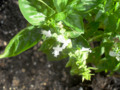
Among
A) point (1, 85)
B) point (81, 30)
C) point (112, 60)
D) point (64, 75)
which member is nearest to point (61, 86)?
point (64, 75)

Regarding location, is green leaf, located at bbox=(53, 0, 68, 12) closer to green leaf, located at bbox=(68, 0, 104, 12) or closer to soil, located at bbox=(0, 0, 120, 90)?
green leaf, located at bbox=(68, 0, 104, 12)

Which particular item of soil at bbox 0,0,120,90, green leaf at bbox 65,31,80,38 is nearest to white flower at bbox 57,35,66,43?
green leaf at bbox 65,31,80,38

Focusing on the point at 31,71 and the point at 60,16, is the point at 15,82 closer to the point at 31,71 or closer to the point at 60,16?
the point at 31,71

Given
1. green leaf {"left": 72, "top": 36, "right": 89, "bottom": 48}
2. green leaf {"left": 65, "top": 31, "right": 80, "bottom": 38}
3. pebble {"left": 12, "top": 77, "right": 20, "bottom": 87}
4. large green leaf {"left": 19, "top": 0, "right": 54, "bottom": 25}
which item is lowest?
pebble {"left": 12, "top": 77, "right": 20, "bottom": 87}

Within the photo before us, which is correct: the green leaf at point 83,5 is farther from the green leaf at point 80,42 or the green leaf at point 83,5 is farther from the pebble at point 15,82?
the pebble at point 15,82

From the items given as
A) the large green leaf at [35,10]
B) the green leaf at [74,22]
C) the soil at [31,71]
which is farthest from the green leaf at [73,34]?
the soil at [31,71]

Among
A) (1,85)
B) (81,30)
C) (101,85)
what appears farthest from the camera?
(101,85)

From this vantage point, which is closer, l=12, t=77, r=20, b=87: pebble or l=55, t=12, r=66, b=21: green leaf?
l=55, t=12, r=66, b=21: green leaf

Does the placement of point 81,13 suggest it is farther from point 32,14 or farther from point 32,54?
point 32,54
